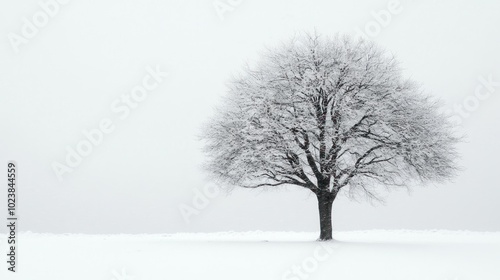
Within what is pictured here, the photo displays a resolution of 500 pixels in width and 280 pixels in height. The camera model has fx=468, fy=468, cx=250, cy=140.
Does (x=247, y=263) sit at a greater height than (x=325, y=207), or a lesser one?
lesser

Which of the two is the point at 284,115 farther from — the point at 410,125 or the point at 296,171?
the point at 410,125

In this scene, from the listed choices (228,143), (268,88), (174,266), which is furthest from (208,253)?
(268,88)

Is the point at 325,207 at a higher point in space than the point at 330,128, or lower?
lower

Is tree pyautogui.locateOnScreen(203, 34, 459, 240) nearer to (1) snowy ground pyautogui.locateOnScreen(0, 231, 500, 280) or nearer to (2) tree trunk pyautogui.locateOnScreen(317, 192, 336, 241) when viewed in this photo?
(2) tree trunk pyautogui.locateOnScreen(317, 192, 336, 241)

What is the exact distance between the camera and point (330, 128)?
25875 millimetres

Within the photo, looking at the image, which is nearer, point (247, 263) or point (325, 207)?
point (247, 263)

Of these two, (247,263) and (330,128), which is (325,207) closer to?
(330,128)

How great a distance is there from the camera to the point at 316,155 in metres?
27.0

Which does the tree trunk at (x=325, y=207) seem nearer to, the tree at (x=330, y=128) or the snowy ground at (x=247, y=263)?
the tree at (x=330, y=128)

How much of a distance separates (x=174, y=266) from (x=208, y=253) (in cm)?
368

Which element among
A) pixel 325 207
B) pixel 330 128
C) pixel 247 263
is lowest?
pixel 247 263

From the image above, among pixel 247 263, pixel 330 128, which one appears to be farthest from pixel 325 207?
pixel 247 263

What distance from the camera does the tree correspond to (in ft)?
84.7

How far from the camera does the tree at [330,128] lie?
84.7 ft
